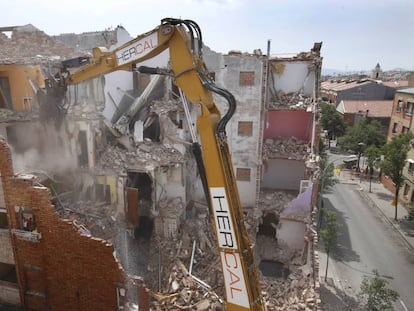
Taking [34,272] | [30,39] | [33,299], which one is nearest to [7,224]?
[34,272]

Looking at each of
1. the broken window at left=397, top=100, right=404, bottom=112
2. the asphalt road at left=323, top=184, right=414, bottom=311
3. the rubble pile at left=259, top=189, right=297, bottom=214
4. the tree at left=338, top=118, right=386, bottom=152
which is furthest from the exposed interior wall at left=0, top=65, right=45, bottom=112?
the tree at left=338, top=118, right=386, bottom=152

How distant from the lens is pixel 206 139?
6.58 metres

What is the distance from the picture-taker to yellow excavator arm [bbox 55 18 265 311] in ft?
21.4

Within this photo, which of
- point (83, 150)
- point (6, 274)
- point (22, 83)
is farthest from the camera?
point (83, 150)

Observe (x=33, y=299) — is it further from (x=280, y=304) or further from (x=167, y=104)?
(x=167, y=104)

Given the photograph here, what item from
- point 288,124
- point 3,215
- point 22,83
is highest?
point 22,83

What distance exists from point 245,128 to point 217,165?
37.4ft

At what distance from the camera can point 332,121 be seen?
4447 centimetres

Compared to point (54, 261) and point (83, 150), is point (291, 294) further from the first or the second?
point (83, 150)

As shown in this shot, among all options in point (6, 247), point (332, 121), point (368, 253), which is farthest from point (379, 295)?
point (332, 121)

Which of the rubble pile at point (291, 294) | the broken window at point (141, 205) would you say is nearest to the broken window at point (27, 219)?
the broken window at point (141, 205)

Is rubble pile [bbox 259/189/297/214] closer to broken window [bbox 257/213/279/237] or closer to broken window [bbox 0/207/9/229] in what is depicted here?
broken window [bbox 257/213/279/237]

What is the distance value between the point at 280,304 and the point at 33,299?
876cm

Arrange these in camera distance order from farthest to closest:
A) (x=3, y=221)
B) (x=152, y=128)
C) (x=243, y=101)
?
(x=152, y=128) → (x=243, y=101) → (x=3, y=221)
